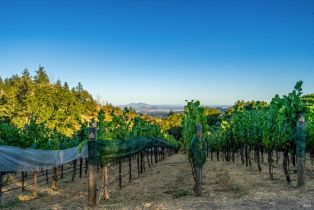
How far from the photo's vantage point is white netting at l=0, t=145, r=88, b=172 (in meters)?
8.20

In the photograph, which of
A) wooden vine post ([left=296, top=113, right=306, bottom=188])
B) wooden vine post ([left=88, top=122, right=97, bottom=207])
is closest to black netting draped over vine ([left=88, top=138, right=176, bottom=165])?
wooden vine post ([left=88, top=122, right=97, bottom=207])

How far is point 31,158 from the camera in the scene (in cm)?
937

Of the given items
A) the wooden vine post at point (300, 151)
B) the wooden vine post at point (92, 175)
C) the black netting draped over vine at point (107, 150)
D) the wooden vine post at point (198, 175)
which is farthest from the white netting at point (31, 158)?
the wooden vine post at point (300, 151)

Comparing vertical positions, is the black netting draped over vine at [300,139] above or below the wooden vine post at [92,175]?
above

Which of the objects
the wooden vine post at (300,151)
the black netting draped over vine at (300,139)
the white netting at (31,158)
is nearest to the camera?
the white netting at (31,158)

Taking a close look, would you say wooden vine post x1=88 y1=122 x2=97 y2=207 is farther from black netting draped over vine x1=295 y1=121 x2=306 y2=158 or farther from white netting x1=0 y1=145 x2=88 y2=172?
black netting draped over vine x1=295 y1=121 x2=306 y2=158

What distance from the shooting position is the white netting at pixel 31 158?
820 cm

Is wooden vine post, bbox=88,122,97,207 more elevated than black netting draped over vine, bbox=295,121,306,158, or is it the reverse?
black netting draped over vine, bbox=295,121,306,158

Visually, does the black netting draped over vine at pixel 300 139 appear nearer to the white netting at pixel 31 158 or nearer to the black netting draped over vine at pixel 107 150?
the black netting draped over vine at pixel 107 150

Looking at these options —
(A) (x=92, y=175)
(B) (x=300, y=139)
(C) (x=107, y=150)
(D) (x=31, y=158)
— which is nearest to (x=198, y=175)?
(C) (x=107, y=150)

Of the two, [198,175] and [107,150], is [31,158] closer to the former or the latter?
[107,150]

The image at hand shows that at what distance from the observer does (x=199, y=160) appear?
11711 millimetres

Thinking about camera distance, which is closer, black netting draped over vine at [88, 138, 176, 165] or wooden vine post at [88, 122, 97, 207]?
wooden vine post at [88, 122, 97, 207]

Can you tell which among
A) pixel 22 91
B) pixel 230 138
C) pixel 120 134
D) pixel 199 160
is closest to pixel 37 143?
pixel 120 134
